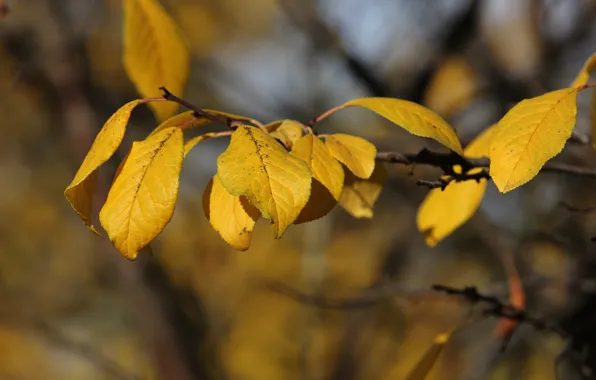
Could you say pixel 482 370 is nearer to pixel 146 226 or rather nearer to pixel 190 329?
pixel 146 226

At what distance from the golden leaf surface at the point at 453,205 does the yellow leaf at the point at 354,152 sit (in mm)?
148

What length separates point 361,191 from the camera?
629mm

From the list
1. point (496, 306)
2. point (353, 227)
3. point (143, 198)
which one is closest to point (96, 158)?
point (143, 198)

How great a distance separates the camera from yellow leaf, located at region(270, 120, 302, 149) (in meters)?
0.54

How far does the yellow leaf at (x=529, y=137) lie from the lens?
0.47 metres

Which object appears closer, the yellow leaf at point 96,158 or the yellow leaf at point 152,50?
the yellow leaf at point 96,158

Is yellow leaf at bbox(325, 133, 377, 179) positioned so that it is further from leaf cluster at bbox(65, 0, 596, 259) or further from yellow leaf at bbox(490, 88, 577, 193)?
yellow leaf at bbox(490, 88, 577, 193)

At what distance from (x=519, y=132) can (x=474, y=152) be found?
19 centimetres

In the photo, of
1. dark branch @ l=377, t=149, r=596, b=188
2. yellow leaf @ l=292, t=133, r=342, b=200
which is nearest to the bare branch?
dark branch @ l=377, t=149, r=596, b=188

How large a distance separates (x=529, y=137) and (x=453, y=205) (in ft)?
0.64

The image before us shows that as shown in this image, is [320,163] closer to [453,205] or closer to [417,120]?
[417,120]

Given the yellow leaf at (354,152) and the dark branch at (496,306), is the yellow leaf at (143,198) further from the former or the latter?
the dark branch at (496,306)

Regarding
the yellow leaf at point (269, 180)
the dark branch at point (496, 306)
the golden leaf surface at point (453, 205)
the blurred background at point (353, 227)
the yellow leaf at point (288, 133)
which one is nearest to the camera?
the yellow leaf at point (269, 180)

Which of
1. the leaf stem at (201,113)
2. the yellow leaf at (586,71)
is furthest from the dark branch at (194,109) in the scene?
the yellow leaf at (586,71)
